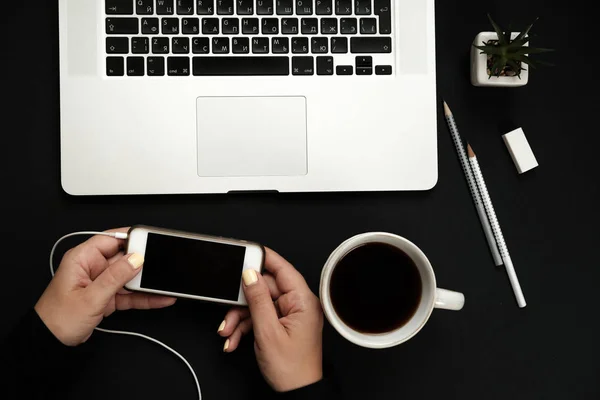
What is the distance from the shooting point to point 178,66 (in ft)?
2.20

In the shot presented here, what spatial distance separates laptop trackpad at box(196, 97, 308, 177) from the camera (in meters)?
0.68

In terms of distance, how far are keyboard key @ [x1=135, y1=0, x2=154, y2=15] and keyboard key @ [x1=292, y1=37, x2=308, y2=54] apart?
204 mm

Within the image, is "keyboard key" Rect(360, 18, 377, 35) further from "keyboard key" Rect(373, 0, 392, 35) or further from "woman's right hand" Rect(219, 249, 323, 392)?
"woman's right hand" Rect(219, 249, 323, 392)

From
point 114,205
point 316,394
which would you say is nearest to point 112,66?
point 114,205

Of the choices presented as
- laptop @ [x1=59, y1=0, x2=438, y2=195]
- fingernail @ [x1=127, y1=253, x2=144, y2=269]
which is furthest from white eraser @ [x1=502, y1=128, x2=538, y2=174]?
fingernail @ [x1=127, y1=253, x2=144, y2=269]

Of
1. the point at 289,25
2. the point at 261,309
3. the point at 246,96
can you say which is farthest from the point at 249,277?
the point at 289,25

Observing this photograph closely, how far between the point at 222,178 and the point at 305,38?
233 millimetres

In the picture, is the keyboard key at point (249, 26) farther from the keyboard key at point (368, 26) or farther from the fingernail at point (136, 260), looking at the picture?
the fingernail at point (136, 260)

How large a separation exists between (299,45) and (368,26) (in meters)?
0.10

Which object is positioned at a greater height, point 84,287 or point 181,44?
point 181,44

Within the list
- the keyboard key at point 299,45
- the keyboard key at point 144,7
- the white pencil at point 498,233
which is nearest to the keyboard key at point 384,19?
the keyboard key at point 299,45

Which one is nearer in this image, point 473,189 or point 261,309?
point 261,309

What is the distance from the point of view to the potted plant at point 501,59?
26.9 inches

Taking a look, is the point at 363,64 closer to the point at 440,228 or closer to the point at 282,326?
the point at 440,228
